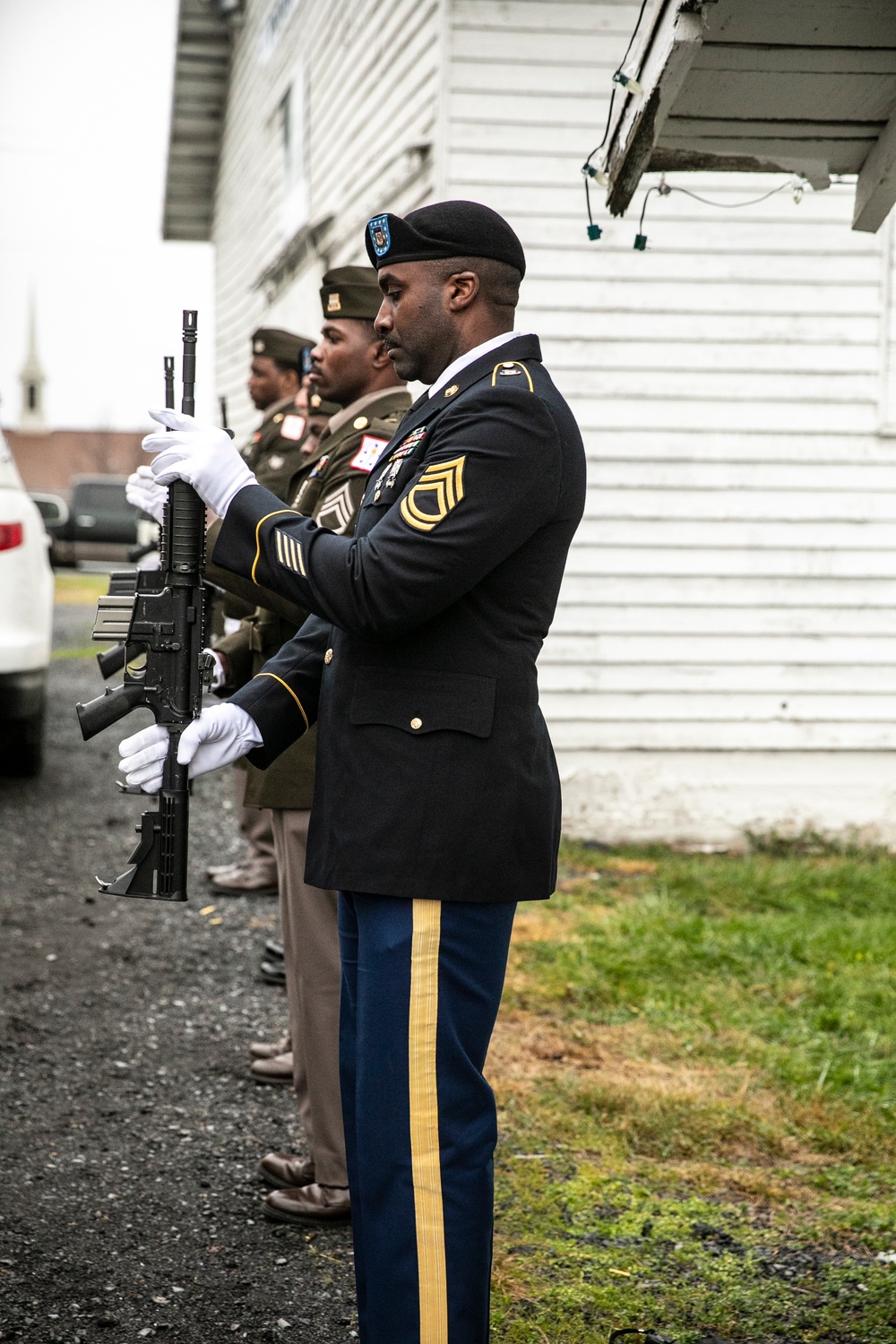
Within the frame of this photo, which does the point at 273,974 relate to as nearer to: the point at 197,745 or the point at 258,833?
the point at 258,833

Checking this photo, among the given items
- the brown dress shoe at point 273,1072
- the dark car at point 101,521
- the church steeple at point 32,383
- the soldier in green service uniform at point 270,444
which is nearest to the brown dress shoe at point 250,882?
the soldier in green service uniform at point 270,444

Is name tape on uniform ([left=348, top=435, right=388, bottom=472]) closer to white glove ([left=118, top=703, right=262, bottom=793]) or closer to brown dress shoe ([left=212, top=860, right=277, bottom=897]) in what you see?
white glove ([left=118, top=703, right=262, bottom=793])

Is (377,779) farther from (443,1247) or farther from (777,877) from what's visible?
(777,877)

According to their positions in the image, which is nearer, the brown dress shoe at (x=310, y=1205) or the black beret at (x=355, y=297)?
the brown dress shoe at (x=310, y=1205)

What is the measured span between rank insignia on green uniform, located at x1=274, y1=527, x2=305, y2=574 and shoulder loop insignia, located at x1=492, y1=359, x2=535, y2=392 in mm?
399

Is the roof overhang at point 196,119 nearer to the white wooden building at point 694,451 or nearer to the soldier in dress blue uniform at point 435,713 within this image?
the white wooden building at point 694,451

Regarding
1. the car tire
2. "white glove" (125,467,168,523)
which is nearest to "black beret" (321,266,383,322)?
"white glove" (125,467,168,523)

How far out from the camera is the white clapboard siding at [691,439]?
6641mm

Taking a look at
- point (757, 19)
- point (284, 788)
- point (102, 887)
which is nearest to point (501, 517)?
point (102, 887)

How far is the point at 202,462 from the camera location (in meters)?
2.15

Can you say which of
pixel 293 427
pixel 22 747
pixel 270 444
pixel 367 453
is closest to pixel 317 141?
pixel 22 747

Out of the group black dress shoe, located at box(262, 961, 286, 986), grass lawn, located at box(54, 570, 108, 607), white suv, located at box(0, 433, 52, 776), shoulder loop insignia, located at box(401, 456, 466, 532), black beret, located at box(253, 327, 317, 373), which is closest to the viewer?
shoulder loop insignia, located at box(401, 456, 466, 532)

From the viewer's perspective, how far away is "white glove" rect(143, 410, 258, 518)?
2.16 metres

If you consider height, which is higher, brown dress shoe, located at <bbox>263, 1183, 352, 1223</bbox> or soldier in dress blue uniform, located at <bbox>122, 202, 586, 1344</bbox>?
soldier in dress blue uniform, located at <bbox>122, 202, 586, 1344</bbox>
